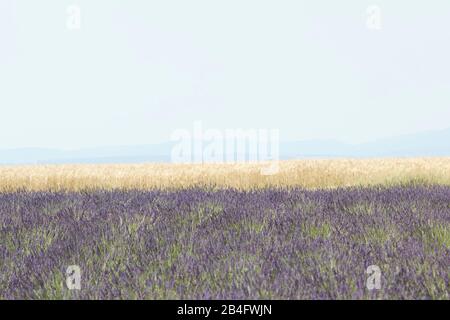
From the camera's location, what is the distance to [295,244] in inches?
153

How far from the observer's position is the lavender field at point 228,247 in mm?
3064

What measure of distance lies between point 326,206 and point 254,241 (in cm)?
180

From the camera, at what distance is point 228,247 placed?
3.82 metres

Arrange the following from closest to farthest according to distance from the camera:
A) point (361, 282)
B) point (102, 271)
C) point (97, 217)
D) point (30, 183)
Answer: point (361, 282)
point (102, 271)
point (97, 217)
point (30, 183)

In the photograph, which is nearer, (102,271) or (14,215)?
(102,271)

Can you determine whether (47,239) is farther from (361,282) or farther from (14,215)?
(361,282)

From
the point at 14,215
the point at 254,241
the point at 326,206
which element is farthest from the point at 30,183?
the point at 254,241

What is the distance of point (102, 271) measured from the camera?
11.3 feet

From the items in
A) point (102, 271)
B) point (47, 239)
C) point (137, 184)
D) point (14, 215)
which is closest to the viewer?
point (102, 271)

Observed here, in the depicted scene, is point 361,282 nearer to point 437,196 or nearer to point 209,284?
point 209,284

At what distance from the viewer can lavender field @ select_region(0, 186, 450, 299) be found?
10.1 feet
